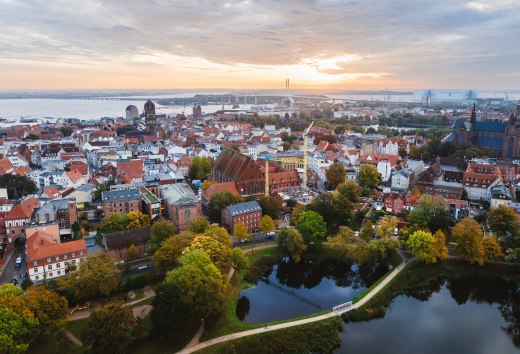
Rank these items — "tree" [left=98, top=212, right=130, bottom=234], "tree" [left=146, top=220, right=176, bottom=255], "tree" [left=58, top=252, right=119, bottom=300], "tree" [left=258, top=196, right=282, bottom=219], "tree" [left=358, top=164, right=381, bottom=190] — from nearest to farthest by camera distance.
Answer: "tree" [left=58, top=252, right=119, bottom=300]
"tree" [left=146, top=220, right=176, bottom=255]
"tree" [left=98, top=212, right=130, bottom=234]
"tree" [left=258, top=196, right=282, bottom=219]
"tree" [left=358, top=164, right=381, bottom=190]

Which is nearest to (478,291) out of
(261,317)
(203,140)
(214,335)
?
(261,317)

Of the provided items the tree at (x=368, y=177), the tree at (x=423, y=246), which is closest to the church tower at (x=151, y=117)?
the tree at (x=368, y=177)

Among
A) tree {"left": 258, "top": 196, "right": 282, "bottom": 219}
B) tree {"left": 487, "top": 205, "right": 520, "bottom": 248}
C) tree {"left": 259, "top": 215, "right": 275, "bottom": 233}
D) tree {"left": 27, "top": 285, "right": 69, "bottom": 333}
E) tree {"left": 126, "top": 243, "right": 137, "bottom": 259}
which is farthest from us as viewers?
tree {"left": 258, "top": 196, "right": 282, "bottom": 219}

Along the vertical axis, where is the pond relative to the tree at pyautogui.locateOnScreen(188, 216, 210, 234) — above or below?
below

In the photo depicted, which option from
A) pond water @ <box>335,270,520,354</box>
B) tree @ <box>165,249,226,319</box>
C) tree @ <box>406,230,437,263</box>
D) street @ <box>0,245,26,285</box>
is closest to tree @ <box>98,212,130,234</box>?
street @ <box>0,245,26,285</box>

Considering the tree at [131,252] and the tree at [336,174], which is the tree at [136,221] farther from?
the tree at [336,174]

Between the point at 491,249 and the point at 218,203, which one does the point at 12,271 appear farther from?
the point at 491,249

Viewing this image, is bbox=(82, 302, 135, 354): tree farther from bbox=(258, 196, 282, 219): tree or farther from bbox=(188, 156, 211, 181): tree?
bbox=(188, 156, 211, 181): tree
